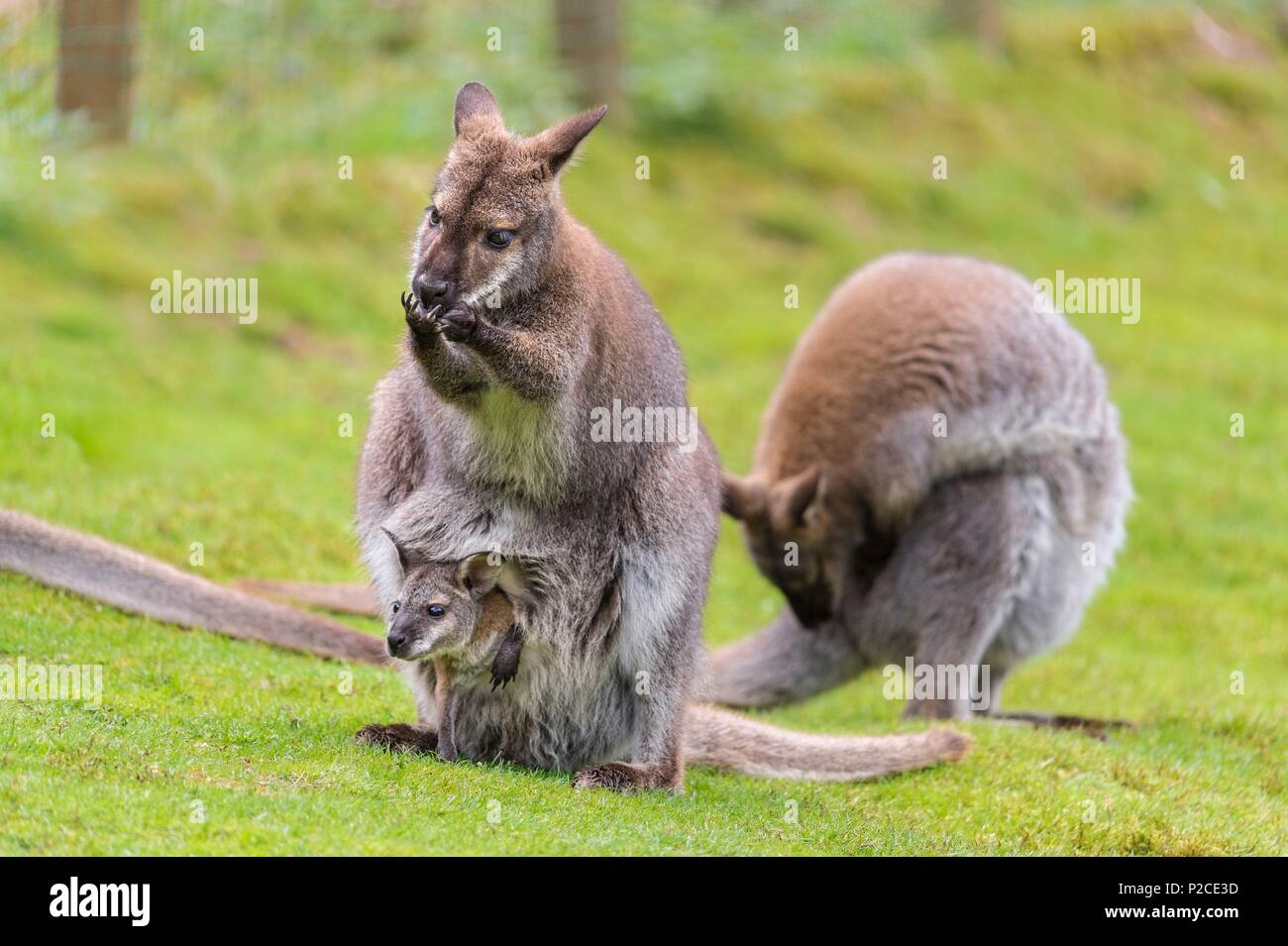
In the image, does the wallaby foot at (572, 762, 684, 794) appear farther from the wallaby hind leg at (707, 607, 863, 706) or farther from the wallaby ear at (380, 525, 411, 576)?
the wallaby hind leg at (707, 607, 863, 706)

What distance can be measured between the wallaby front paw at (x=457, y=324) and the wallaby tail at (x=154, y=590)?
2.43m

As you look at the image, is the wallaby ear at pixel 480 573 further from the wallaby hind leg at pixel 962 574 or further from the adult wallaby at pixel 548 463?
the wallaby hind leg at pixel 962 574

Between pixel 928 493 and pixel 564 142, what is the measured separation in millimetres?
3406

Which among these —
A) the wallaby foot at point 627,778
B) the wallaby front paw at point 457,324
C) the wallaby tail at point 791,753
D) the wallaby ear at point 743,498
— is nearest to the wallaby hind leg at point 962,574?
the wallaby ear at point 743,498

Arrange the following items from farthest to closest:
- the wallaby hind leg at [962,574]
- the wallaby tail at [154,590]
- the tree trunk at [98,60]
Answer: the tree trunk at [98,60], the wallaby hind leg at [962,574], the wallaby tail at [154,590]

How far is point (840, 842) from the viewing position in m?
6.23

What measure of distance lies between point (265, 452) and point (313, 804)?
5.64 metres

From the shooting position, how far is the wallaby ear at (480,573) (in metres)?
6.23

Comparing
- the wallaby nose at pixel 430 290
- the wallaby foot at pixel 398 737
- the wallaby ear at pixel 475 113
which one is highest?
the wallaby ear at pixel 475 113

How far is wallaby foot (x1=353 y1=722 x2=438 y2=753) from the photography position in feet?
21.0

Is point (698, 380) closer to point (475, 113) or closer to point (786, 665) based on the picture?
point (786, 665)

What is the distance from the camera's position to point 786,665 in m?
9.13

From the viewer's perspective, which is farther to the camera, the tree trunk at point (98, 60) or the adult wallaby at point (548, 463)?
the tree trunk at point (98, 60)

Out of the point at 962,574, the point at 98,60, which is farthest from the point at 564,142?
the point at 98,60
